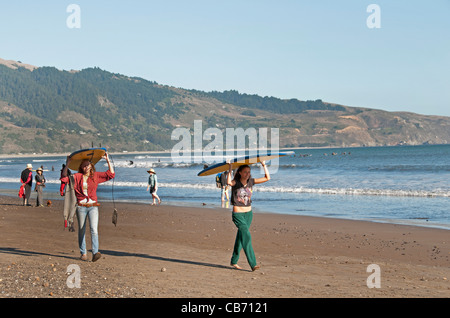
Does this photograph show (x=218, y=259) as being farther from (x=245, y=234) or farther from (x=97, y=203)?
(x=97, y=203)

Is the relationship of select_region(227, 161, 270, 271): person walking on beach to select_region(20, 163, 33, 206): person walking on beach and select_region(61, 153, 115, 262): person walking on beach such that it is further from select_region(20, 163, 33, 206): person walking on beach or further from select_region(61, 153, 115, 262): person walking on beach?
select_region(20, 163, 33, 206): person walking on beach

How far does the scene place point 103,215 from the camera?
749 inches

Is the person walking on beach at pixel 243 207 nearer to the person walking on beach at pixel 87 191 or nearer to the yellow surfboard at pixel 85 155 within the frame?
the person walking on beach at pixel 87 191

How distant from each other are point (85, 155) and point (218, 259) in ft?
9.94

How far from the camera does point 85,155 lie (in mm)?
10602

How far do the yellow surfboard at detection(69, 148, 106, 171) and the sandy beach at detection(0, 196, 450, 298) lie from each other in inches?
66.4

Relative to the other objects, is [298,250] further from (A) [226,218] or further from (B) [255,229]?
(A) [226,218]

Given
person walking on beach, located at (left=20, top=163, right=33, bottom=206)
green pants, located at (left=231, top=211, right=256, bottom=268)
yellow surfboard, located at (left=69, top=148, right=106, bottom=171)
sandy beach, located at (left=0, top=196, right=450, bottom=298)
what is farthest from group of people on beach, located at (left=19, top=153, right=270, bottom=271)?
person walking on beach, located at (left=20, top=163, right=33, bottom=206)

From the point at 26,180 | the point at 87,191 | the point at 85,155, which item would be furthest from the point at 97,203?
the point at 26,180

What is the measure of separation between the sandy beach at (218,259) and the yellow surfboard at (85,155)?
1687 millimetres

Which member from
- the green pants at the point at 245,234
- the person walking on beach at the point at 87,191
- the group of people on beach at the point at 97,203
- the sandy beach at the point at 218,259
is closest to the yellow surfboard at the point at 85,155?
the group of people on beach at the point at 97,203

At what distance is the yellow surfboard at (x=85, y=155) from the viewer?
1032 centimetres

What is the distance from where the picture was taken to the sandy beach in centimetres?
799
